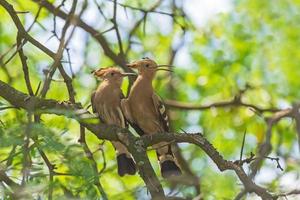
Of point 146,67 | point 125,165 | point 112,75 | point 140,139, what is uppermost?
point 146,67

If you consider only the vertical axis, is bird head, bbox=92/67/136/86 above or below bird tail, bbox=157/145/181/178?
above

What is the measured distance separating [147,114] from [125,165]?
0.51 m

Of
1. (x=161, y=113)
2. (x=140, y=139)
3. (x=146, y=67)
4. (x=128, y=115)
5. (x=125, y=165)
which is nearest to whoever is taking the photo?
(x=140, y=139)

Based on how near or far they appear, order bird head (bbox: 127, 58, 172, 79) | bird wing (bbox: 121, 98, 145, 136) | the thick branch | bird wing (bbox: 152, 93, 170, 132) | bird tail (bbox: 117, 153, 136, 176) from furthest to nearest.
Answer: bird head (bbox: 127, 58, 172, 79), bird wing (bbox: 152, 93, 170, 132), bird wing (bbox: 121, 98, 145, 136), bird tail (bbox: 117, 153, 136, 176), the thick branch

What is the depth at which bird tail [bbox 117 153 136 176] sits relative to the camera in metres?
6.35

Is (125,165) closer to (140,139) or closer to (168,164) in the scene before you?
(168,164)

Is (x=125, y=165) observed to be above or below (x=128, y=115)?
below

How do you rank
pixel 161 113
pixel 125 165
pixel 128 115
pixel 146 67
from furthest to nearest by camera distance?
1. pixel 146 67
2. pixel 161 113
3. pixel 128 115
4. pixel 125 165

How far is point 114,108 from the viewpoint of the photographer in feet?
21.2

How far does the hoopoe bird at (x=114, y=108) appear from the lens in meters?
6.36

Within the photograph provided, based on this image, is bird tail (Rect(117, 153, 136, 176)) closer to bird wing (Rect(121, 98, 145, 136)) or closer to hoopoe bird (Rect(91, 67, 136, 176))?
hoopoe bird (Rect(91, 67, 136, 176))

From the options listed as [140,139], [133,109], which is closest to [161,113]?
[133,109]

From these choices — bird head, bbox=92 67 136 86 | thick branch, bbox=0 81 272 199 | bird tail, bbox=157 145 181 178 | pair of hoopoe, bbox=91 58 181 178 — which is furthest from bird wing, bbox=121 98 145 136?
thick branch, bbox=0 81 272 199

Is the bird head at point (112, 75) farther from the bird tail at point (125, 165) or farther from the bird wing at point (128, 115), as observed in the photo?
the bird tail at point (125, 165)
